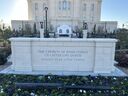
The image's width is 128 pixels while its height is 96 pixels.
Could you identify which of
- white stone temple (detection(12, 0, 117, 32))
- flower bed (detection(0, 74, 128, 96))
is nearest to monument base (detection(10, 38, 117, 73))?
flower bed (detection(0, 74, 128, 96))

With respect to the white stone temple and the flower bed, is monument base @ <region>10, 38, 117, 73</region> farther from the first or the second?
the white stone temple

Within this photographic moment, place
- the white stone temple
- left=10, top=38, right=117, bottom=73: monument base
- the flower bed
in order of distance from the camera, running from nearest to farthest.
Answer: the flower bed
left=10, top=38, right=117, bottom=73: monument base
the white stone temple

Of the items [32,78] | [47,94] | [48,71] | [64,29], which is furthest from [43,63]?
[64,29]

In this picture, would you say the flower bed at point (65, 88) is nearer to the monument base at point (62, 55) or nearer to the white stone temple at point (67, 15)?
the monument base at point (62, 55)

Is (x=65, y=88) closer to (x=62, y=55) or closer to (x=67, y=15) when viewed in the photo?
(x=62, y=55)

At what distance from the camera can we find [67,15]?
52156 millimetres

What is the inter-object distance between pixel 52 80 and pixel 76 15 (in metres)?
46.7

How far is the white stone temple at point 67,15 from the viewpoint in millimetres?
47344

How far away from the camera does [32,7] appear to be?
5525 centimetres

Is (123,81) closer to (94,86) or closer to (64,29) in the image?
(94,86)

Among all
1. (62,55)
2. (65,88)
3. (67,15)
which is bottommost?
(65,88)

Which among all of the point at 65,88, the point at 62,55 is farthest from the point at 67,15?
the point at 65,88

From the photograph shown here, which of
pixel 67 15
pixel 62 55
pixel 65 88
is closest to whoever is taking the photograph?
A: pixel 65 88

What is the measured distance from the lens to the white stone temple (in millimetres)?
47344
